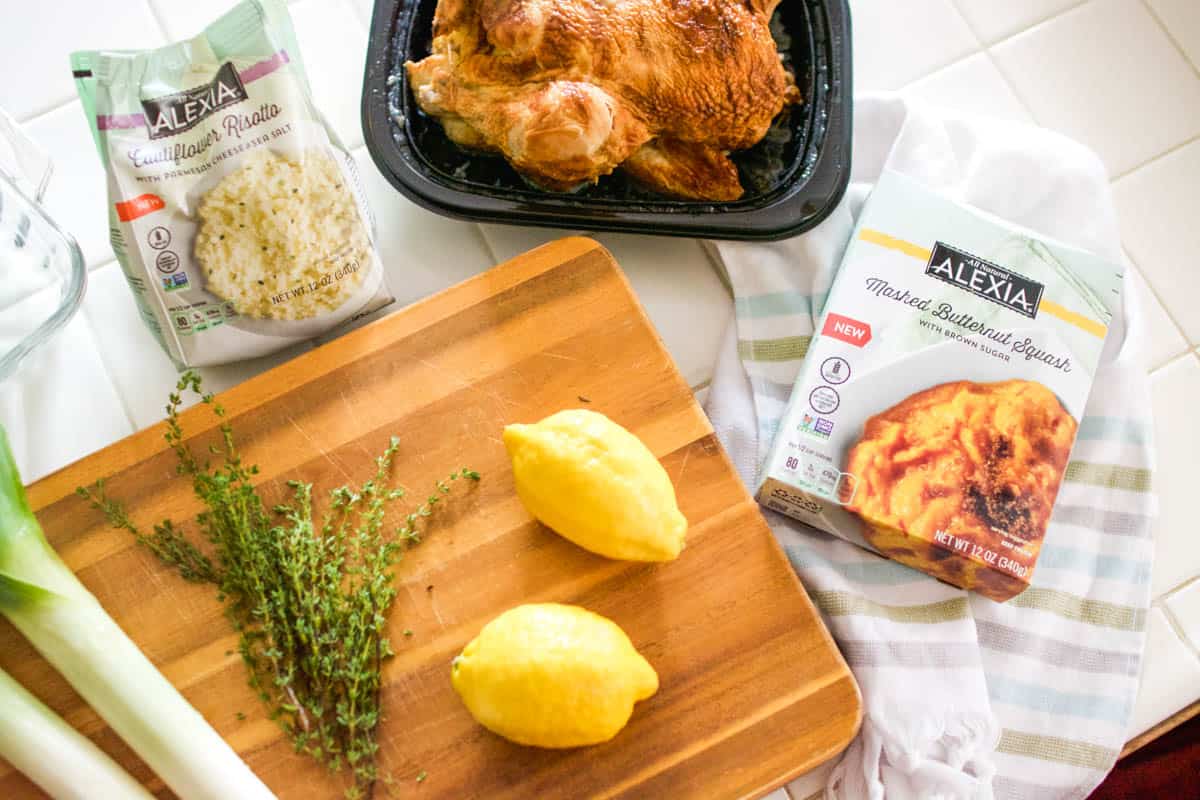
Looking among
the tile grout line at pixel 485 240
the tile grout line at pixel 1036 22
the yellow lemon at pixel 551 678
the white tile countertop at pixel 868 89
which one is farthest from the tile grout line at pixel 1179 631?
the tile grout line at pixel 485 240

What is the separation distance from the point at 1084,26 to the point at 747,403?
751 millimetres

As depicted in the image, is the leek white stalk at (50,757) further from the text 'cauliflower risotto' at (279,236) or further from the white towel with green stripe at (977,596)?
the white towel with green stripe at (977,596)

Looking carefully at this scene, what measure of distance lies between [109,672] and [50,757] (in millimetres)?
93

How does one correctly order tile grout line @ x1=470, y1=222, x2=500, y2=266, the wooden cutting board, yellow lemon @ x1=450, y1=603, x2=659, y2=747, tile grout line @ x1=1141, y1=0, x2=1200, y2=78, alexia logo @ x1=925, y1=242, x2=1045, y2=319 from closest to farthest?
1. yellow lemon @ x1=450, y1=603, x2=659, y2=747
2. the wooden cutting board
3. alexia logo @ x1=925, y1=242, x2=1045, y2=319
4. tile grout line @ x1=470, y1=222, x2=500, y2=266
5. tile grout line @ x1=1141, y1=0, x2=1200, y2=78

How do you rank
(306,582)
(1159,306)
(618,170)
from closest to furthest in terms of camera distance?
(306,582) < (618,170) < (1159,306)

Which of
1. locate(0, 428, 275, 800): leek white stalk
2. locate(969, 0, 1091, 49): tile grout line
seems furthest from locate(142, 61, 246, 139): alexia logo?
locate(969, 0, 1091, 49): tile grout line

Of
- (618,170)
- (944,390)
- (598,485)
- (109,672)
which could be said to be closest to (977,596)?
(944,390)

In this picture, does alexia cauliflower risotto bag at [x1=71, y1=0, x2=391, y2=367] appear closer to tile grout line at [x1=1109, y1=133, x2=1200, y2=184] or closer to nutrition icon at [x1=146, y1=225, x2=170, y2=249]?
nutrition icon at [x1=146, y1=225, x2=170, y2=249]

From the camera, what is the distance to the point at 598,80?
101cm

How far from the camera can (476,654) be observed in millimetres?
877

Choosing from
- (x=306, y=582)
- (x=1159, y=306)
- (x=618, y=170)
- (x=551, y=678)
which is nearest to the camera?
(x=551, y=678)

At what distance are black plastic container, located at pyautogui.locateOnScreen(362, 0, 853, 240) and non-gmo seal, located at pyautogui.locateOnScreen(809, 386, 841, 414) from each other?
20cm

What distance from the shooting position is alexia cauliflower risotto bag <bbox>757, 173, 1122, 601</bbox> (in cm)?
98

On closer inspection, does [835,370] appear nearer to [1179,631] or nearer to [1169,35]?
[1179,631]
